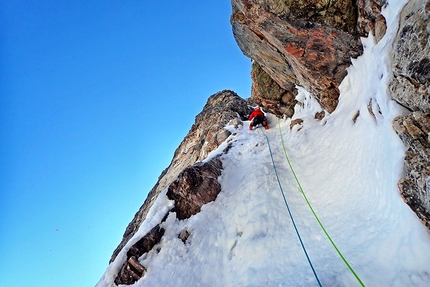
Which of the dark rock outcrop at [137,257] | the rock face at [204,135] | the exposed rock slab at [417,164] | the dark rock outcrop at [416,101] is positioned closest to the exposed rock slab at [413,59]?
the dark rock outcrop at [416,101]

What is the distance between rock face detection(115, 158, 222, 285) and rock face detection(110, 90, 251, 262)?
25.4ft

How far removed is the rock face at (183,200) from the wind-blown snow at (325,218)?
0.28 m

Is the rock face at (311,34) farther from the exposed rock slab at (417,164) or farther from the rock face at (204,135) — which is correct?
the rock face at (204,135)

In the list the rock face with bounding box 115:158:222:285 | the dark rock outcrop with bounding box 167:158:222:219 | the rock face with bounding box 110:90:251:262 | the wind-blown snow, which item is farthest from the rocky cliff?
the dark rock outcrop with bounding box 167:158:222:219

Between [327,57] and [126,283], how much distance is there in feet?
43.9

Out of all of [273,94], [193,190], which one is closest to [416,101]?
[193,190]

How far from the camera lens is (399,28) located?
732 centimetres

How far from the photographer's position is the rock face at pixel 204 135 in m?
23.2

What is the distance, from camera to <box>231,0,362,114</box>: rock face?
1197 centimetres

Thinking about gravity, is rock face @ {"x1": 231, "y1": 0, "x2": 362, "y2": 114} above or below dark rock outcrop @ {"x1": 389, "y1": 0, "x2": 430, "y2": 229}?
above

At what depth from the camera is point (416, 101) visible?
630 cm

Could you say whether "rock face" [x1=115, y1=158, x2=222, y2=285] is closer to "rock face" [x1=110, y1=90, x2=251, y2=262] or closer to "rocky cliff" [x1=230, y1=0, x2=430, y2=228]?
"rocky cliff" [x1=230, y1=0, x2=430, y2=228]

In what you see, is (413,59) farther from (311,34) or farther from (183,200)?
(183,200)

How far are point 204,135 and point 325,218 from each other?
60.4 feet
